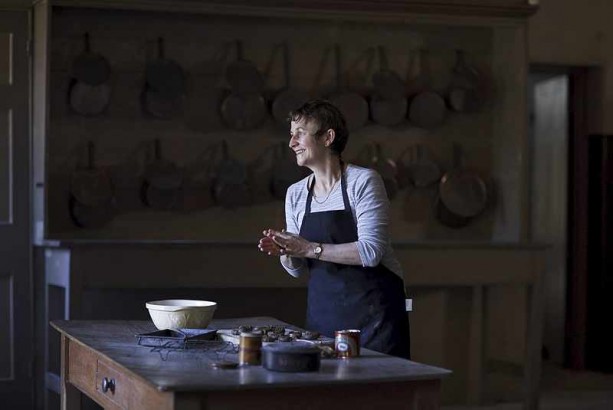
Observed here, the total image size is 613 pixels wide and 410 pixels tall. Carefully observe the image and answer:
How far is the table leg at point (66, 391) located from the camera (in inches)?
143

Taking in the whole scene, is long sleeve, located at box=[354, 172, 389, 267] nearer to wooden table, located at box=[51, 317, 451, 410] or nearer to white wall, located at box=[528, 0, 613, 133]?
wooden table, located at box=[51, 317, 451, 410]

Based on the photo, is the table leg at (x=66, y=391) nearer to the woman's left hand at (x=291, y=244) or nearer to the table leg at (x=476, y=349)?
the woman's left hand at (x=291, y=244)

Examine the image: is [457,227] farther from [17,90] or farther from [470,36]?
[17,90]

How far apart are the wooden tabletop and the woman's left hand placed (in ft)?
1.66

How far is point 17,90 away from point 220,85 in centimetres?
114

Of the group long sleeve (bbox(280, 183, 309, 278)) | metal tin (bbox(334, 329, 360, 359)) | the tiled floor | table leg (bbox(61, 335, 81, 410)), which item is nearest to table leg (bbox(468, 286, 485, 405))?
the tiled floor

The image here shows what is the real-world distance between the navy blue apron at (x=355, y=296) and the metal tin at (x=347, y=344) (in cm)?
69

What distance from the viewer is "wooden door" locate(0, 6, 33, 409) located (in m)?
5.68

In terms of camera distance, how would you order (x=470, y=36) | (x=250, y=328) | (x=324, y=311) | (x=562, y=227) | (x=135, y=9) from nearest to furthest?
(x=250, y=328) < (x=324, y=311) < (x=135, y=9) < (x=470, y=36) < (x=562, y=227)

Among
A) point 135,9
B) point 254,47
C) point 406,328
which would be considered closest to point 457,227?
point 254,47

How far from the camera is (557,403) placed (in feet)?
20.8

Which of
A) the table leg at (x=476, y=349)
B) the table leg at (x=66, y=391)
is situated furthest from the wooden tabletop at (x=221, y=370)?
the table leg at (x=476, y=349)

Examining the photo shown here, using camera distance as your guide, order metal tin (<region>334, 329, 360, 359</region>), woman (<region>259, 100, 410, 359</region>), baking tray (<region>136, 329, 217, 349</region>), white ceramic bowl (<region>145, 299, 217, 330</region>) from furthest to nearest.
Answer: woman (<region>259, 100, 410, 359</region>), white ceramic bowl (<region>145, 299, 217, 330</region>), baking tray (<region>136, 329, 217, 349</region>), metal tin (<region>334, 329, 360, 359</region>)

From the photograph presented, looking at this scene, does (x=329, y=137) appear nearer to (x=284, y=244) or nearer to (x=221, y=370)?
(x=284, y=244)
